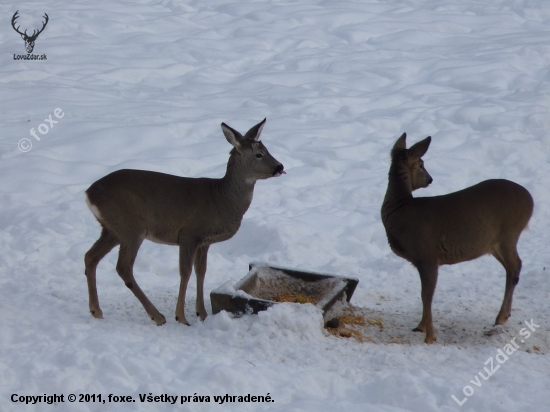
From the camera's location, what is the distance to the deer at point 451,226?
6578 mm

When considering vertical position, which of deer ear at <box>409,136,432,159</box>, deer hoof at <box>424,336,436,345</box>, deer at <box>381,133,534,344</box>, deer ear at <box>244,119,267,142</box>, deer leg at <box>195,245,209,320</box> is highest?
deer ear at <box>244,119,267,142</box>

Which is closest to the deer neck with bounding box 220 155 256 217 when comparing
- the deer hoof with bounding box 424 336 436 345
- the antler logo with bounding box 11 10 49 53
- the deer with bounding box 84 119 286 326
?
the deer with bounding box 84 119 286 326

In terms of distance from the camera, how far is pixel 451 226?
6598 mm

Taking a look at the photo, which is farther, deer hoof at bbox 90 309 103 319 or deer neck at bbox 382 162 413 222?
deer neck at bbox 382 162 413 222

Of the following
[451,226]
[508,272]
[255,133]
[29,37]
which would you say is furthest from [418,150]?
[29,37]

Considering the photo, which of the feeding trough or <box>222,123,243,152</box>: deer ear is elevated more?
<box>222,123,243,152</box>: deer ear

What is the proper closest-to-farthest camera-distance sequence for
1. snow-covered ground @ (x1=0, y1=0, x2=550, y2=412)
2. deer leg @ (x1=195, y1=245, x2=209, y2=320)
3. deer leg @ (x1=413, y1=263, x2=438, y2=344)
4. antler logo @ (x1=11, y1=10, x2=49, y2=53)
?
snow-covered ground @ (x1=0, y1=0, x2=550, y2=412) < deer leg @ (x1=413, y1=263, x2=438, y2=344) < deer leg @ (x1=195, y1=245, x2=209, y2=320) < antler logo @ (x1=11, y1=10, x2=49, y2=53)

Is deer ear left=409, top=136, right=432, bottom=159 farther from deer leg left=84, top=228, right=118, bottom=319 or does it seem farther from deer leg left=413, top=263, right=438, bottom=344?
deer leg left=84, top=228, right=118, bottom=319

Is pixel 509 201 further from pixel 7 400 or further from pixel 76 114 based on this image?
pixel 76 114

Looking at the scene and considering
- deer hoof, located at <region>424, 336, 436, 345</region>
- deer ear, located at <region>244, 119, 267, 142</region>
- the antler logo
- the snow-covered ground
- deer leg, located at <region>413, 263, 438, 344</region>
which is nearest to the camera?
the snow-covered ground

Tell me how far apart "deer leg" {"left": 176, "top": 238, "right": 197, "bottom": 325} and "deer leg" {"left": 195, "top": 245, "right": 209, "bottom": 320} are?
0.17 meters

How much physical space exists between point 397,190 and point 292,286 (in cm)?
138

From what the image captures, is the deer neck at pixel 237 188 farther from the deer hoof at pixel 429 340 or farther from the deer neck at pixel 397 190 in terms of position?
the deer hoof at pixel 429 340

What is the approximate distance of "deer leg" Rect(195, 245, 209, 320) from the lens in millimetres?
6730
